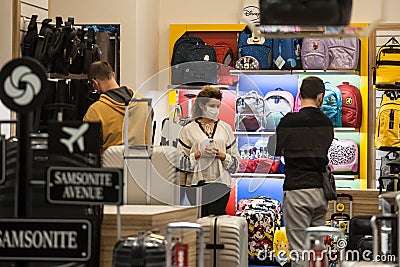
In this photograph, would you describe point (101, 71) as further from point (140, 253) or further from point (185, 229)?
point (185, 229)

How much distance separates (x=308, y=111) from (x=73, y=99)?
231 centimetres

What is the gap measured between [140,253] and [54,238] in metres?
0.33

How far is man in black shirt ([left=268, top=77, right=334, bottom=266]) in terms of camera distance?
6.23 m

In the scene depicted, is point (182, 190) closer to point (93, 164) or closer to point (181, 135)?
point (181, 135)

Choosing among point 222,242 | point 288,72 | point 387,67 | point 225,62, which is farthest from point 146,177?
point 225,62

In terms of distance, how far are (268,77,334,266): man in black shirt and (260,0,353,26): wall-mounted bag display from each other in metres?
2.95

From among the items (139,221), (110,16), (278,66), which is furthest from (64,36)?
(139,221)

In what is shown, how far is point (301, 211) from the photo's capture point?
626cm

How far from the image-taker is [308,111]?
6.28m

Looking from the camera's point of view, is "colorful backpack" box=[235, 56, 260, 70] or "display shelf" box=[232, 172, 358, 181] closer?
"display shelf" box=[232, 172, 358, 181]

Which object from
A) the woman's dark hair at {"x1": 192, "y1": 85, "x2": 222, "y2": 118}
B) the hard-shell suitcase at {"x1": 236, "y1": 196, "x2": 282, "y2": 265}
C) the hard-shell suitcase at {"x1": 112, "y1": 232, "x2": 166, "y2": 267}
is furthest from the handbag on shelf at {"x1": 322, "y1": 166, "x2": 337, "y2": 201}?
the hard-shell suitcase at {"x1": 112, "y1": 232, "x2": 166, "y2": 267}

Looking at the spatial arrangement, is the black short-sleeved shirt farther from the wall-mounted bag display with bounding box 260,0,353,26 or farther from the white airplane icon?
the white airplane icon

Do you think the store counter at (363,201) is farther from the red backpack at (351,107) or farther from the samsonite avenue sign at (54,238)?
the samsonite avenue sign at (54,238)

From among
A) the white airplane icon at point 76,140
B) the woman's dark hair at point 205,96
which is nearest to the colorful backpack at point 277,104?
the woman's dark hair at point 205,96
